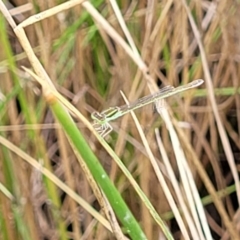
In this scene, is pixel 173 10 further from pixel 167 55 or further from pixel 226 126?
pixel 226 126

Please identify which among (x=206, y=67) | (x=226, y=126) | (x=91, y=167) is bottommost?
(x=226, y=126)

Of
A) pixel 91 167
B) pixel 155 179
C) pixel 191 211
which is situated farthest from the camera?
pixel 155 179

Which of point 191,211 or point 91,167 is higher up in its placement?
point 91,167

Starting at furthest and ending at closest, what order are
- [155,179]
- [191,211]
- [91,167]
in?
[155,179] < [191,211] < [91,167]

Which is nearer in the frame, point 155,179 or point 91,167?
point 91,167

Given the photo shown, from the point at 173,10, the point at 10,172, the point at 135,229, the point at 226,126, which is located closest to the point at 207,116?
the point at 226,126

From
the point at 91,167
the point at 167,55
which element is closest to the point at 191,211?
the point at 167,55
